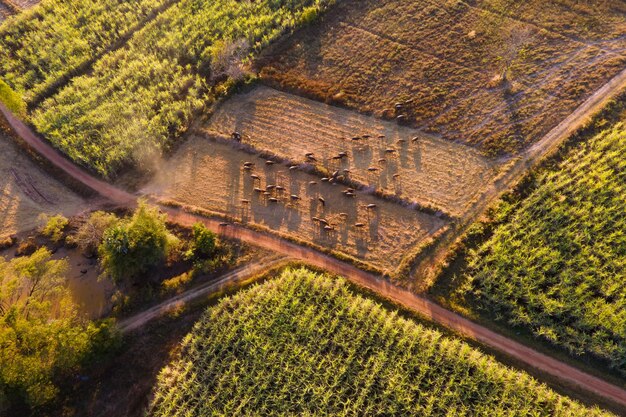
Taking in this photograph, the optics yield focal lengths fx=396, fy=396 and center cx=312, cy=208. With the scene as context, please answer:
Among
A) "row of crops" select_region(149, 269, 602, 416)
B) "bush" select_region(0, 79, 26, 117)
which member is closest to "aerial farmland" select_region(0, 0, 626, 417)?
"row of crops" select_region(149, 269, 602, 416)

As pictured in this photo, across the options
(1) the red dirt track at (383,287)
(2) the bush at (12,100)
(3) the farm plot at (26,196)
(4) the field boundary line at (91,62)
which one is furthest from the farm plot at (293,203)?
(2) the bush at (12,100)

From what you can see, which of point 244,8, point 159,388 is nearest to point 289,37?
point 244,8

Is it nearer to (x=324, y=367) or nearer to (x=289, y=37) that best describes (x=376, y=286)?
(x=324, y=367)

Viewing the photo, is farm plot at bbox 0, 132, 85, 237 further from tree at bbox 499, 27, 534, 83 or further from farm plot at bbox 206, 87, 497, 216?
tree at bbox 499, 27, 534, 83

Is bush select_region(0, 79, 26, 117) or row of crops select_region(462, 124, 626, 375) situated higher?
bush select_region(0, 79, 26, 117)

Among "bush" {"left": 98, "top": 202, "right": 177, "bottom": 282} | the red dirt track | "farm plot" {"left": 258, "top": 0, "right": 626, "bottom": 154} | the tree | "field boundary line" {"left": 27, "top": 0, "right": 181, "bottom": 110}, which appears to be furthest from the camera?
the tree

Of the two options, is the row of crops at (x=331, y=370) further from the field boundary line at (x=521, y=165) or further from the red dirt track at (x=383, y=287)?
the field boundary line at (x=521, y=165)
